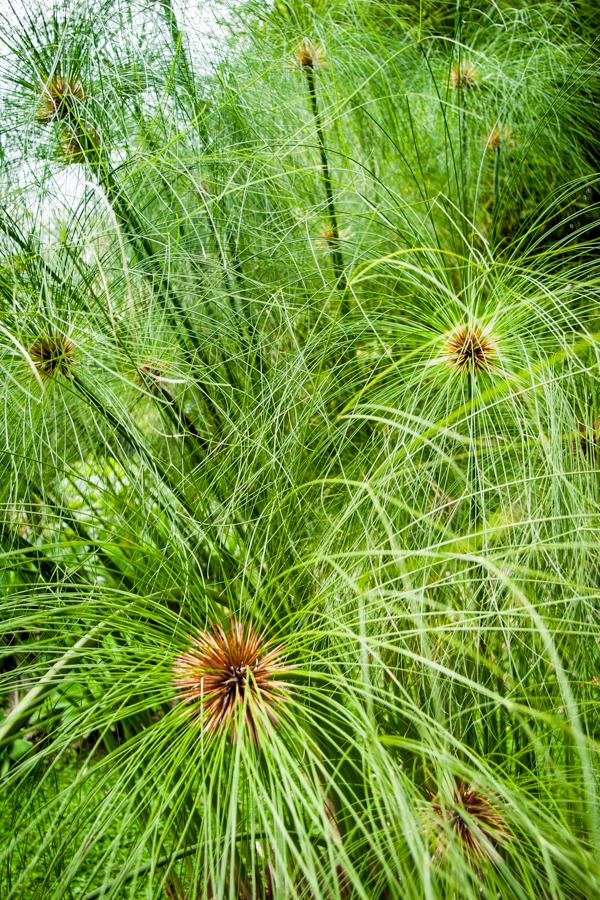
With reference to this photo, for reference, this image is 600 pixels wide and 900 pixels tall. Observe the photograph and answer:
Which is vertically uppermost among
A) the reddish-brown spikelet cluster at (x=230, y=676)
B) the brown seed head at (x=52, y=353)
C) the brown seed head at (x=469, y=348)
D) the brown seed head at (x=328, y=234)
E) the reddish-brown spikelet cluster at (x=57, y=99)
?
the reddish-brown spikelet cluster at (x=57, y=99)

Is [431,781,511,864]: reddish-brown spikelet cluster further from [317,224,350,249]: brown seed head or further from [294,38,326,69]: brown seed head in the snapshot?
[294,38,326,69]: brown seed head

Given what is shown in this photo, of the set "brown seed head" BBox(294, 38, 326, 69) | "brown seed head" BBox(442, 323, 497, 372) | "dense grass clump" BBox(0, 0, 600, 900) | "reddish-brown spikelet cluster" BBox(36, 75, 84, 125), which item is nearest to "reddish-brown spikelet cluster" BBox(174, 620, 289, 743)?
"dense grass clump" BBox(0, 0, 600, 900)

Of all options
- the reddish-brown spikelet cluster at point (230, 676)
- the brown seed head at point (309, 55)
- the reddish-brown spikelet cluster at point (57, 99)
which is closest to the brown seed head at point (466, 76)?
the brown seed head at point (309, 55)

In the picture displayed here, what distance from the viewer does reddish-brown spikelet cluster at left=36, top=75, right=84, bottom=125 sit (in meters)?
0.70

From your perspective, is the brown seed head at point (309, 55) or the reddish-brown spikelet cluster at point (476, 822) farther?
the brown seed head at point (309, 55)

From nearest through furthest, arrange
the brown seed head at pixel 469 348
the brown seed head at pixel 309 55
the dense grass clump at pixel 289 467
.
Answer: the dense grass clump at pixel 289 467 < the brown seed head at pixel 469 348 < the brown seed head at pixel 309 55

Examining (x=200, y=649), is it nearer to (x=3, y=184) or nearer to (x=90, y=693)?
(x=90, y=693)

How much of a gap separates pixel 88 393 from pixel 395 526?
0.30m

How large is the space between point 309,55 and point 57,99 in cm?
31

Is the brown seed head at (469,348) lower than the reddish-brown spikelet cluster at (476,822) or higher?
higher

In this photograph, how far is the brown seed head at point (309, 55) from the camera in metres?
0.81

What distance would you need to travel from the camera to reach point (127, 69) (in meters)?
0.76

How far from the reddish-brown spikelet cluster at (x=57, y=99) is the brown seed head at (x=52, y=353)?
260 millimetres

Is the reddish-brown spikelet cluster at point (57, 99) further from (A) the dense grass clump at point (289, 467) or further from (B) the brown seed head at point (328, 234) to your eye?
(B) the brown seed head at point (328, 234)
